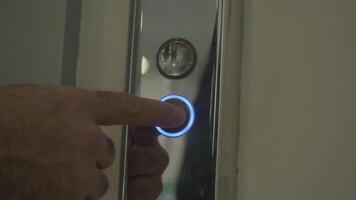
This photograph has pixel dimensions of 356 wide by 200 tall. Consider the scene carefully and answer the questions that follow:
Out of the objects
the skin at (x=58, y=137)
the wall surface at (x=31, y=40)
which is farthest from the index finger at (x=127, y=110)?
the wall surface at (x=31, y=40)

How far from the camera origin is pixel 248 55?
0.39 metres

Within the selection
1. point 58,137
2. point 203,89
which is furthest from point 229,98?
point 58,137

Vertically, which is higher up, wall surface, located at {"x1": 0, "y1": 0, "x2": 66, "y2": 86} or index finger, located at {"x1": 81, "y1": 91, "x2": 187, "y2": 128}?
wall surface, located at {"x1": 0, "y1": 0, "x2": 66, "y2": 86}

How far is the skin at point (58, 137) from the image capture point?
1.12 ft

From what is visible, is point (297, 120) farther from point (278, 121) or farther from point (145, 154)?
point (145, 154)

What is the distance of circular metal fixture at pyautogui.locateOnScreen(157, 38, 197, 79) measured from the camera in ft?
1.26

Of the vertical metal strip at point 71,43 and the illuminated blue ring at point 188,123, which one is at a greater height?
the vertical metal strip at point 71,43

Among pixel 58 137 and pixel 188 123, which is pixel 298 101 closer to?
pixel 188 123

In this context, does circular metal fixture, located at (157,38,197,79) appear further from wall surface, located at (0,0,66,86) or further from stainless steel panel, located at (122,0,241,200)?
wall surface, located at (0,0,66,86)

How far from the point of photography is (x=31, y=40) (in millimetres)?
456

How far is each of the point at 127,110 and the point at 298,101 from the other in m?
0.17

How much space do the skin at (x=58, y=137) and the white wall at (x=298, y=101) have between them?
102 mm

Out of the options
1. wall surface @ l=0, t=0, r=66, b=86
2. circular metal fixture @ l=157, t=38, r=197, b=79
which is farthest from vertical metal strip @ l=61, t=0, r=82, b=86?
circular metal fixture @ l=157, t=38, r=197, b=79

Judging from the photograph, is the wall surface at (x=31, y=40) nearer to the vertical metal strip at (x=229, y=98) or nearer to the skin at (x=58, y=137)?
the skin at (x=58, y=137)
